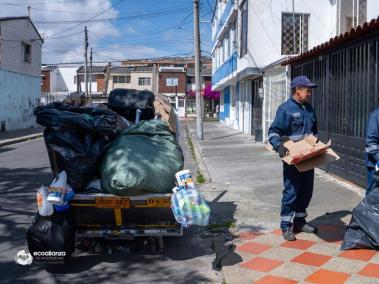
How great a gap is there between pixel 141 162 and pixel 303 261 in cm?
188

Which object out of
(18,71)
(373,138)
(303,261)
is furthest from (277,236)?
(18,71)

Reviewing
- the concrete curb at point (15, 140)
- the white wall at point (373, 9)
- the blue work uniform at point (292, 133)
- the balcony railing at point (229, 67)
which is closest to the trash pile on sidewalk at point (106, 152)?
the blue work uniform at point (292, 133)

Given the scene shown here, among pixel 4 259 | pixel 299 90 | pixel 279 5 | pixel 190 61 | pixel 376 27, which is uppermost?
pixel 190 61

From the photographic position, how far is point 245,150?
1584 centimetres

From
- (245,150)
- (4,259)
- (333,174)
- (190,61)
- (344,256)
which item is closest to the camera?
(344,256)

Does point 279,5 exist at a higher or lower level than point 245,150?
higher

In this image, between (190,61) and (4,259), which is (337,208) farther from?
(190,61)

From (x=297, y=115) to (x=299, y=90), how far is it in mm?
277

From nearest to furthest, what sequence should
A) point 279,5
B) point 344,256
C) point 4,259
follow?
1. point 344,256
2. point 4,259
3. point 279,5

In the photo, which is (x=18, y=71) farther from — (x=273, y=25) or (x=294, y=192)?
(x=294, y=192)

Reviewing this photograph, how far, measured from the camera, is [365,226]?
5.06 meters

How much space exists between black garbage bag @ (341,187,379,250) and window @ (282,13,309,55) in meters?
15.8

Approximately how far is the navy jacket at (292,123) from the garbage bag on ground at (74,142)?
1859 mm

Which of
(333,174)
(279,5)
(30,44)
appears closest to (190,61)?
(30,44)
